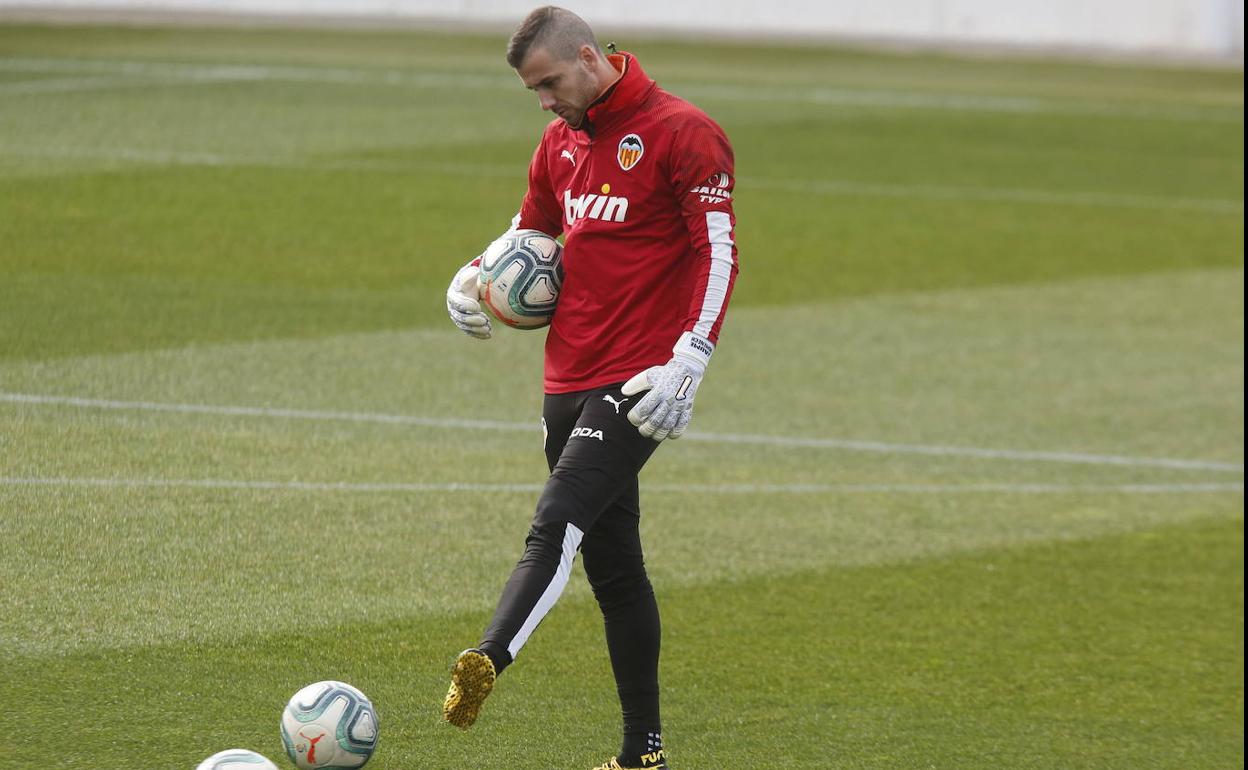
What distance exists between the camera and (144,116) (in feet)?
65.5

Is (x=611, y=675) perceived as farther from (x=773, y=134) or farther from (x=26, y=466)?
(x=773, y=134)

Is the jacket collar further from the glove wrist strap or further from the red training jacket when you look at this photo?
the glove wrist strap

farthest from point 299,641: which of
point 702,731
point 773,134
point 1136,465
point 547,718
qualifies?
point 773,134

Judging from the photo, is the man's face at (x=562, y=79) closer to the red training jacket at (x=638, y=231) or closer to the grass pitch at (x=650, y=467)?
the red training jacket at (x=638, y=231)

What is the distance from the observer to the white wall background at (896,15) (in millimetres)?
33281

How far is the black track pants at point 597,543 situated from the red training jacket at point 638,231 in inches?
5.6

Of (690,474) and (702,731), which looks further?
(690,474)

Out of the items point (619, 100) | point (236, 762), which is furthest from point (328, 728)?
point (619, 100)

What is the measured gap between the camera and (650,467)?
9.99 metres

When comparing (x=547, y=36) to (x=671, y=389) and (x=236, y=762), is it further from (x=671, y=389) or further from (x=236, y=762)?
(x=236, y=762)

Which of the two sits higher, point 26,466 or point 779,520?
point 26,466

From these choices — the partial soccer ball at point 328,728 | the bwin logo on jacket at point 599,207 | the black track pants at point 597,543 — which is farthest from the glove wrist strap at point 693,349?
the partial soccer ball at point 328,728

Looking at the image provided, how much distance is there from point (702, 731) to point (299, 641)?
1.51 m

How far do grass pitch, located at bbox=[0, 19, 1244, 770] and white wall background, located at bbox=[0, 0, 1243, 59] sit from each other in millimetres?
13672
